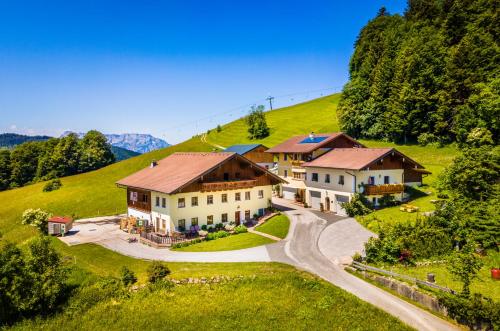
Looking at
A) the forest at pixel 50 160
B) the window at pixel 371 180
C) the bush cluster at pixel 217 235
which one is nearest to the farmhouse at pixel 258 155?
the window at pixel 371 180

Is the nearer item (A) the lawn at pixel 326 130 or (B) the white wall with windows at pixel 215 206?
(B) the white wall with windows at pixel 215 206

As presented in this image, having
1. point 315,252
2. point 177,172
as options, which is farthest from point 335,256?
point 177,172

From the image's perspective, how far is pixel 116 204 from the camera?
6638 centimetres

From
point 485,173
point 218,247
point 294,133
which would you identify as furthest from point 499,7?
point 218,247

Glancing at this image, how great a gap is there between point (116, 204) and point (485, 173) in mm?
56314

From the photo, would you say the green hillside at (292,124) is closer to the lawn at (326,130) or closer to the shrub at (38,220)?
the lawn at (326,130)

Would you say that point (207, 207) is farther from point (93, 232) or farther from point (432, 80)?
point (432, 80)

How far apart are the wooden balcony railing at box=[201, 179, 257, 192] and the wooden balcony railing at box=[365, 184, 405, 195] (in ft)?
46.4

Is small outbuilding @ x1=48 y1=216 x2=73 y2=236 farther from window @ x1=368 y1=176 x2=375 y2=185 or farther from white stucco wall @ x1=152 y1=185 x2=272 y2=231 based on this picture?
window @ x1=368 y1=176 x2=375 y2=185

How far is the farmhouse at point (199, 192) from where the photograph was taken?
39.8 m

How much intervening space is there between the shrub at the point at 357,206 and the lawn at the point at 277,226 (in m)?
7.91

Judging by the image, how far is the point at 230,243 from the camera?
36188 millimetres

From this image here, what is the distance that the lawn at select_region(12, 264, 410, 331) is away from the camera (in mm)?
21656

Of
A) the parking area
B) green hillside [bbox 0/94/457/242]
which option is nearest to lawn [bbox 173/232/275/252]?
the parking area
